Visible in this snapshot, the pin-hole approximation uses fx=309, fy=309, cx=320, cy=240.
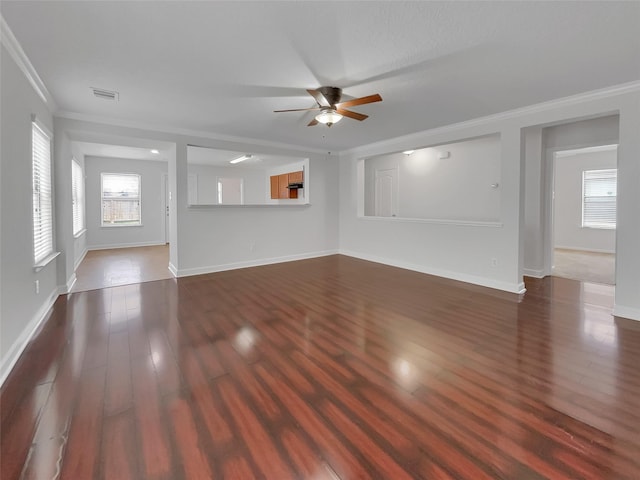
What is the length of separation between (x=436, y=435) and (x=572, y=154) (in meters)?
8.76

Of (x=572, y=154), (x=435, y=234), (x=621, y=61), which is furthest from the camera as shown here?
(x=572, y=154)

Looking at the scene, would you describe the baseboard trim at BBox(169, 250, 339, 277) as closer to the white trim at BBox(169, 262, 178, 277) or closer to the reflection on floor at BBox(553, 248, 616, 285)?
the white trim at BBox(169, 262, 178, 277)

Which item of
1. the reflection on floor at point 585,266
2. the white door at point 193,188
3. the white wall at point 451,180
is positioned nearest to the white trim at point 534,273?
the reflection on floor at point 585,266

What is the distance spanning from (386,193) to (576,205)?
4774mm

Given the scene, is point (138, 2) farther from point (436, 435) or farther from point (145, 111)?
point (436, 435)

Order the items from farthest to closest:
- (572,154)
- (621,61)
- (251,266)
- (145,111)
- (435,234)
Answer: (572,154) → (251,266) → (435,234) → (145,111) → (621,61)

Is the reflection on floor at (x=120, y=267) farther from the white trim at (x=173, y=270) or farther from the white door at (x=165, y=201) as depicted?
the white door at (x=165, y=201)

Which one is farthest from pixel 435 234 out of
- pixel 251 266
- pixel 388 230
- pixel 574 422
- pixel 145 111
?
pixel 145 111

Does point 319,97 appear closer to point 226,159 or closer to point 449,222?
point 449,222

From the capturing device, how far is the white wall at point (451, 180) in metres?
5.96

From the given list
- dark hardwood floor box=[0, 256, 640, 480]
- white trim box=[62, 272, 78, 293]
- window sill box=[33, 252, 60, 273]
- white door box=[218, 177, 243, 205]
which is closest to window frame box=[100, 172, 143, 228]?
white door box=[218, 177, 243, 205]

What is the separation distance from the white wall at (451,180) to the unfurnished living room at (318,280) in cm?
14

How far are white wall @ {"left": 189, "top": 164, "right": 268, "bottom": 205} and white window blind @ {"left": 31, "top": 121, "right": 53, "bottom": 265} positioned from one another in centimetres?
531

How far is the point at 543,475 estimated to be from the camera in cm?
138
